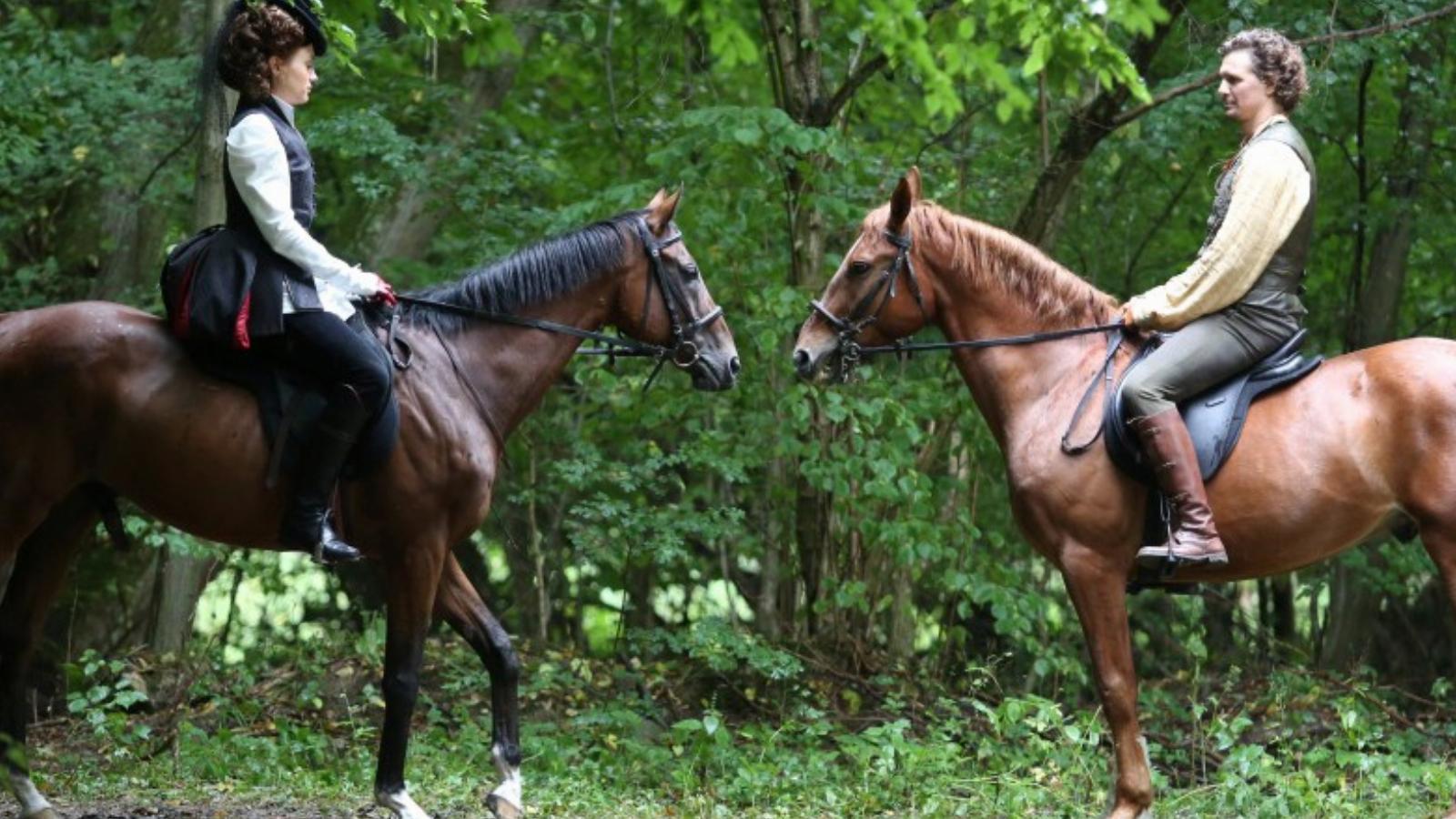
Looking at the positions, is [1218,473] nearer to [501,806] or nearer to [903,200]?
[903,200]

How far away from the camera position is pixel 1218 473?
6.02 m

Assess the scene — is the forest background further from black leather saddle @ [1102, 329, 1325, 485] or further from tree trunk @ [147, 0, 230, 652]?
black leather saddle @ [1102, 329, 1325, 485]

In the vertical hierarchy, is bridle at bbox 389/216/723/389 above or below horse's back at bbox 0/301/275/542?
above

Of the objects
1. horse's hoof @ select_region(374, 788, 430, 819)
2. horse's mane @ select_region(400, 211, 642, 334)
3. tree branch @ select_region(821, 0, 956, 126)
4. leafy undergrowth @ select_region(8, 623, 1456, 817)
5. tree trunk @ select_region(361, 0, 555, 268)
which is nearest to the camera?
horse's hoof @ select_region(374, 788, 430, 819)

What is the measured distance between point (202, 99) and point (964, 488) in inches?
217

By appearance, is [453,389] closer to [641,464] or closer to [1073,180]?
[641,464]

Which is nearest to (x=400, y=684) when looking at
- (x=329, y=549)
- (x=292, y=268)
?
(x=329, y=549)

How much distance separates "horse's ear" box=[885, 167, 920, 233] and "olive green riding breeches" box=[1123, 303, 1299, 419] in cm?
111

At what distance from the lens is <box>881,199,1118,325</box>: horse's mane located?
648cm

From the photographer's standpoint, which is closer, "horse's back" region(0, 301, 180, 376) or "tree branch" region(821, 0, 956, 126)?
"horse's back" region(0, 301, 180, 376)

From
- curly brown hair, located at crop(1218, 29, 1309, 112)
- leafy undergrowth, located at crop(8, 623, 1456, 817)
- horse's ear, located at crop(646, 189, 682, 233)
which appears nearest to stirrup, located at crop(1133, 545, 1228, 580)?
leafy undergrowth, located at crop(8, 623, 1456, 817)

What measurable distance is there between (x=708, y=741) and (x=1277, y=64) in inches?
163

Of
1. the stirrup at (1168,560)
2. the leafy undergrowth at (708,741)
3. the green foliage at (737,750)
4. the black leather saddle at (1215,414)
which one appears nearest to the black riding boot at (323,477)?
the leafy undergrowth at (708,741)

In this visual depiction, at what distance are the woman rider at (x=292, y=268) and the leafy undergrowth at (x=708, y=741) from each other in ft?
5.47
